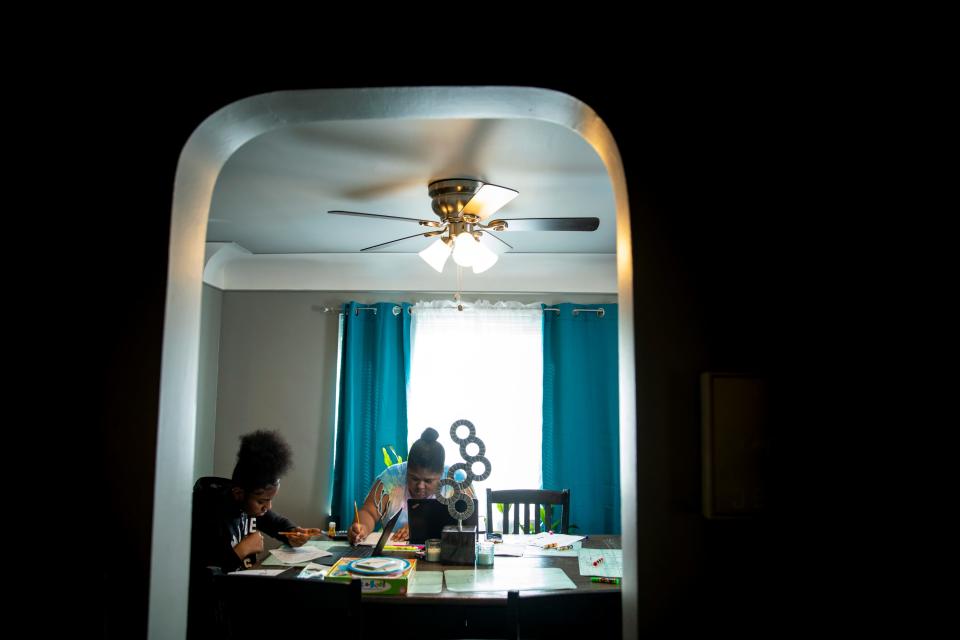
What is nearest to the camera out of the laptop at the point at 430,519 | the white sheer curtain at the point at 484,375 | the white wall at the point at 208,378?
the laptop at the point at 430,519


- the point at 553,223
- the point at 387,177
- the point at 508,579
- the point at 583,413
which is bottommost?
the point at 508,579

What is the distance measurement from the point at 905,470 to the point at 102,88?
162 centimetres

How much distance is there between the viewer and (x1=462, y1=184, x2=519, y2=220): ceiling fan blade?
2574 millimetres

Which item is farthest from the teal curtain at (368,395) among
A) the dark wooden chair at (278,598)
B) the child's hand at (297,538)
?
the dark wooden chair at (278,598)

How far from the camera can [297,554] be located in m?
2.69

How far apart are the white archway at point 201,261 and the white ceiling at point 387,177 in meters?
0.93

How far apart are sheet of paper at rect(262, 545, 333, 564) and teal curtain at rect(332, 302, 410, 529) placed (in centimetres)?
162

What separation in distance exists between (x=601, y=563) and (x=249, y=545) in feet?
4.80

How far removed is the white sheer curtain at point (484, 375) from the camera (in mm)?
4539

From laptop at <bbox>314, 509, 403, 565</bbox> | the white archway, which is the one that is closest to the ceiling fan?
laptop at <bbox>314, 509, 403, 565</bbox>

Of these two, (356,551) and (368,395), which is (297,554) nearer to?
(356,551)

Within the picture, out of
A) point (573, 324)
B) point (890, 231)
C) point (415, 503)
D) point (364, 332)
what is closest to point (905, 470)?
point (890, 231)

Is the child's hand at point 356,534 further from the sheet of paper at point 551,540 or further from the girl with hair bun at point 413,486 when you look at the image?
the sheet of paper at point 551,540

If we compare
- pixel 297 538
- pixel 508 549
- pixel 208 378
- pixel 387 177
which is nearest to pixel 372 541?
pixel 297 538
